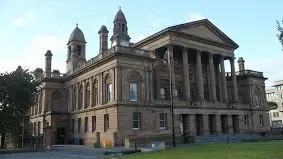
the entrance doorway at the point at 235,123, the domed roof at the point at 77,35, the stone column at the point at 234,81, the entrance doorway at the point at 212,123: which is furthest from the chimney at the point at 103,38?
the entrance doorway at the point at 235,123

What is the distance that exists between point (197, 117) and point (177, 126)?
244 inches

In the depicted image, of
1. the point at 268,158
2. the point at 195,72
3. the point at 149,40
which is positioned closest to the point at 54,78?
the point at 149,40

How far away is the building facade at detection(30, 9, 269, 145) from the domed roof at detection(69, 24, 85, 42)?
213 millimetres

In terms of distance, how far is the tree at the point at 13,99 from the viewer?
A: 49594 mm

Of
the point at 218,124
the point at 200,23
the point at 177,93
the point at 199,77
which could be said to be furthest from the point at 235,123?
the point at 200,23

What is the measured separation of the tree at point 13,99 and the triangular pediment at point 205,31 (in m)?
25.0

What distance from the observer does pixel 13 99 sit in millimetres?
50375

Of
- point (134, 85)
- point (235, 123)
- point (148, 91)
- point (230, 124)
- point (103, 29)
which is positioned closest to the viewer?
point (134, 85)

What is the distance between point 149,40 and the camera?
194 ft

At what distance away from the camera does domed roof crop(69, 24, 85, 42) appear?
72.2 m

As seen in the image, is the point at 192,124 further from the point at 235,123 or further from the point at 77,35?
the point at 77,35

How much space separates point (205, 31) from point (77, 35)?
2764 cm

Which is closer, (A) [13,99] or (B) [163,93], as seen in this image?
(A) [13,99]

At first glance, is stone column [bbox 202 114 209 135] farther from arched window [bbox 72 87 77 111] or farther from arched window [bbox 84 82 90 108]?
arched window [bbox 72 87 77 111]
